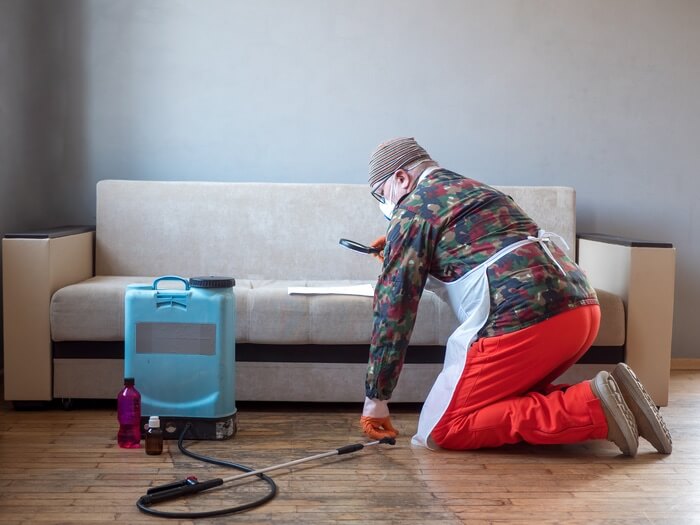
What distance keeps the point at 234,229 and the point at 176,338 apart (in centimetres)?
103

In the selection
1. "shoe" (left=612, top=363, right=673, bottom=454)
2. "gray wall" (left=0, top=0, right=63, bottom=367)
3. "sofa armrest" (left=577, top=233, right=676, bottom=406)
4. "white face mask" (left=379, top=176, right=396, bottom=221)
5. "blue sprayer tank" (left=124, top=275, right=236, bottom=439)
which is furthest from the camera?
"gray wall" (left=0, top=0, right=63, bottom=367)

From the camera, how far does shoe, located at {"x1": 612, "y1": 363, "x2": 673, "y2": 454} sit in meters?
2.59

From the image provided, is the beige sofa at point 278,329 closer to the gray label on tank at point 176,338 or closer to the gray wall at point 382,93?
the gray label on tank at point 176,338

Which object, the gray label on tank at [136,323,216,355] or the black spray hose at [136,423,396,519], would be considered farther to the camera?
the gray label on tank at [136,323,216,355]

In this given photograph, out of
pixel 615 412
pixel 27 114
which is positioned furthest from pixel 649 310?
pixel 27 114

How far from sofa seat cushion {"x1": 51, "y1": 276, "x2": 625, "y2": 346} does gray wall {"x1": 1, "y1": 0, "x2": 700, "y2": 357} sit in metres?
1.12

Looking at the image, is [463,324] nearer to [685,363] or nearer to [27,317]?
[27,317]

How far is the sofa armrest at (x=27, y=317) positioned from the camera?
3.03 metres

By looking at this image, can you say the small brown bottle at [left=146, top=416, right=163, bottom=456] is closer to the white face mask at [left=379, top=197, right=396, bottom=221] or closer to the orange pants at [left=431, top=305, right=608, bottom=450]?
the orange pants at [left=431, top=305, right=608, bottom=450]

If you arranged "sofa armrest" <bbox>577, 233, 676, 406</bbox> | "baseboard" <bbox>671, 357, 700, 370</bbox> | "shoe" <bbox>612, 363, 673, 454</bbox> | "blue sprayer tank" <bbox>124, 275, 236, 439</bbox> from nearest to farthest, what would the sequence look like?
"shoe" <bbox>612, 363, 673, 454</bbox>
"blue sprayer tank" <bbox>124, 275, 236, 439</bbox>
"sofa armrest" <bbox>577, 233, 676, 406</bbox>
"baseboard" <bbox>671, 357, 700, 370</bbox>

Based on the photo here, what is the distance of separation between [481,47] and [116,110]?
181 centimetres

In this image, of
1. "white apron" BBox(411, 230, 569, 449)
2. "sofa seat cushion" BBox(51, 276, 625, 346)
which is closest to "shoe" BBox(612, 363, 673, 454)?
"white apron" BBox(411, 230, 569, 449)

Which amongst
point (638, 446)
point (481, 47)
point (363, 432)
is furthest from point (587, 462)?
point (481, 47)

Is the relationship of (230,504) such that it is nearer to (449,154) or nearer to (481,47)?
(449,154)
